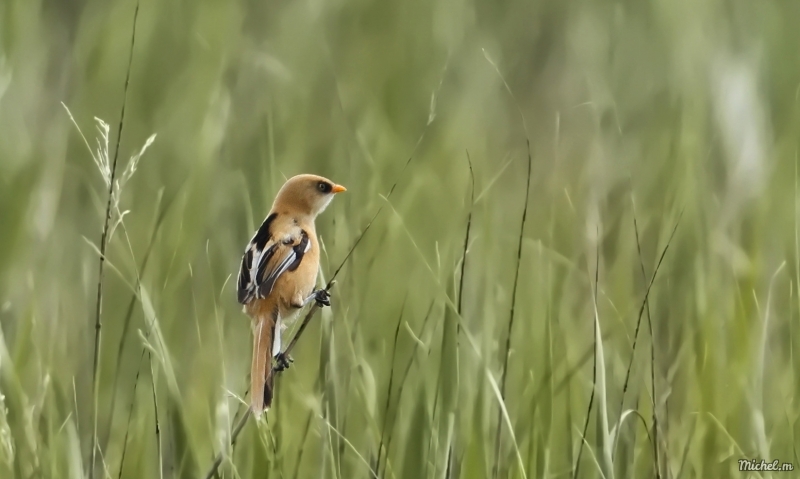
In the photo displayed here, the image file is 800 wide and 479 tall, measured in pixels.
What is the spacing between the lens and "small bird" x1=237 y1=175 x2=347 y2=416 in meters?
1.59

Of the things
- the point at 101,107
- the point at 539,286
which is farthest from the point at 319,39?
the point at 539,286

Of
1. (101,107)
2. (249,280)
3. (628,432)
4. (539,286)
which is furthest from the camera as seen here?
(101,107)

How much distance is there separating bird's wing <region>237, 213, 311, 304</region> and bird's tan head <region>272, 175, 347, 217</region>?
0.07 metres

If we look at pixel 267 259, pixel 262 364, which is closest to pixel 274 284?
pixel 267 259

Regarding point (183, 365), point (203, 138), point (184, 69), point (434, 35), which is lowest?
point (183, 365)

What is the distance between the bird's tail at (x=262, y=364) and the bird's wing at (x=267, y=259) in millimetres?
53

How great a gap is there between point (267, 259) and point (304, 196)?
203mm

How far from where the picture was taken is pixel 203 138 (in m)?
2.66

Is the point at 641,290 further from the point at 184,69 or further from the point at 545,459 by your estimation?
the point at 184,69

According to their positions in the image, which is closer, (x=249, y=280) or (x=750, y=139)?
(x=249, y=280)

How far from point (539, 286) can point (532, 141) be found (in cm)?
123

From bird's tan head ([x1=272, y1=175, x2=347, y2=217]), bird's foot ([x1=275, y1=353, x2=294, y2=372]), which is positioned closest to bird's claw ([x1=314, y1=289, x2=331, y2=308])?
bird's foot ([x1=275, y1=353, x2=294, y2=372])

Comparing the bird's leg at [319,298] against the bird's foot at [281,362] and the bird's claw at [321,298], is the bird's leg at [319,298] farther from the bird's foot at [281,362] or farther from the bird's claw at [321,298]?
the bird's foot at [281,362]

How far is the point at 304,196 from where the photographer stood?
182 cm
